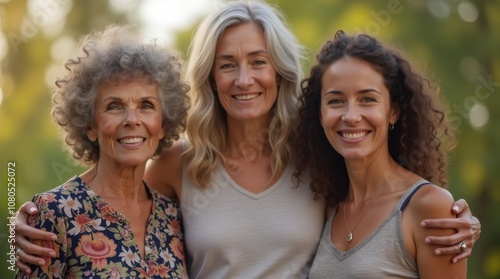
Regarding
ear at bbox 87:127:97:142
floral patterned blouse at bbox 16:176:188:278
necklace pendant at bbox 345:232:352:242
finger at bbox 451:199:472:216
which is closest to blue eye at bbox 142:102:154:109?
ear at bbox 87:127:97:142

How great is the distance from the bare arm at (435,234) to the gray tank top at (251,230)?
729mm

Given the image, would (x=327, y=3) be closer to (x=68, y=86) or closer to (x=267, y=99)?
(x=267, y=99)

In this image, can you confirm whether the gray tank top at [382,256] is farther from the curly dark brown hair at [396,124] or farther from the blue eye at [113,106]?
the blue eye at [113,106]

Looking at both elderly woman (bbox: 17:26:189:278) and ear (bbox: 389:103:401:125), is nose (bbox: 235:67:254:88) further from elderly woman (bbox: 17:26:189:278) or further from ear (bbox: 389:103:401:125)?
ear (bbox: 389:103:401:125)

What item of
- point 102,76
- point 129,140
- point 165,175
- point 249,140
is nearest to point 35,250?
point 129,140

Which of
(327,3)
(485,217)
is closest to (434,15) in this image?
(327,3)

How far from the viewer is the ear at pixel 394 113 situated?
13.5 feet

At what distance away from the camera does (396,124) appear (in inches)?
165

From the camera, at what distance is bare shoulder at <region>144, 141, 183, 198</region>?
4.58m

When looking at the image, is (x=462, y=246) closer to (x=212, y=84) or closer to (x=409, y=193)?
(x=409, y=193)

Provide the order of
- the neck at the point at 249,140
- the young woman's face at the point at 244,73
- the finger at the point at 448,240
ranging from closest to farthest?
the finger at the point at 448,240 < the young woman's face at the point at 244,73 < the neck at the point at 249,140

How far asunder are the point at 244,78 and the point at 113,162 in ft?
3.08

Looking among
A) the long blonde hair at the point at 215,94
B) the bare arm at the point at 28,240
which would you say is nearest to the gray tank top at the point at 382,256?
the long blonde hair at the point at 215,94

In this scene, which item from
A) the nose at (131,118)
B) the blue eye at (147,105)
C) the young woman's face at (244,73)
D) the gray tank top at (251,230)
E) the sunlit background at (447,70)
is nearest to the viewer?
the nose at (131,118)
